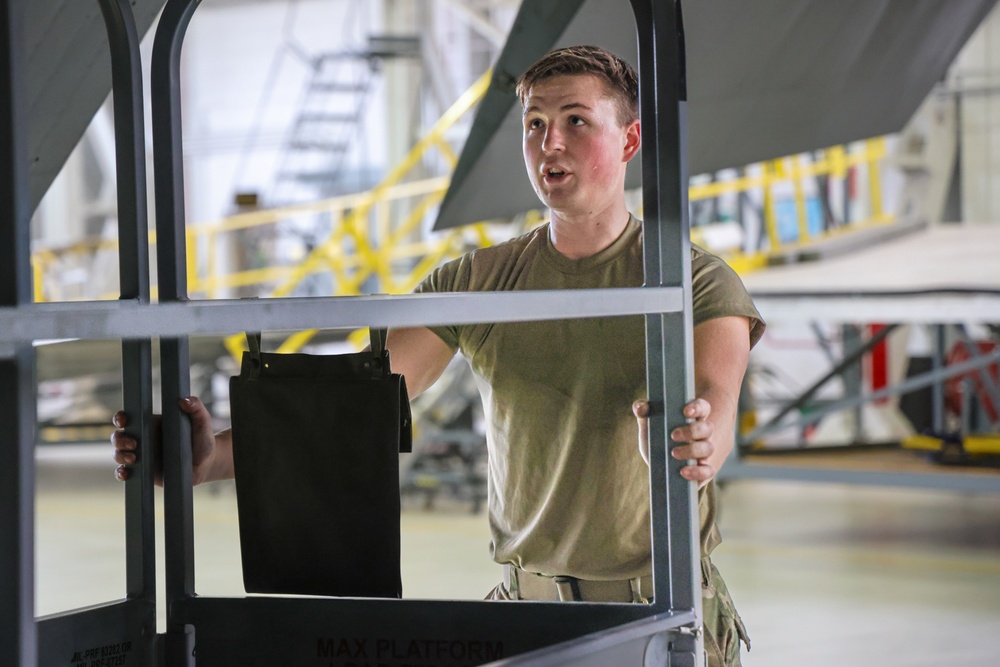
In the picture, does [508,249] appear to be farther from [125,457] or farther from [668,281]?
[125,457]

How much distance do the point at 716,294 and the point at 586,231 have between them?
394mm

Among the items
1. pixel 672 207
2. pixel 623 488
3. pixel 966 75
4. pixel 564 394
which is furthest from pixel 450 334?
pixel 966 75

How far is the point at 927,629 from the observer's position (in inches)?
268

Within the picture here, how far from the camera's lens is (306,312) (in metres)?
1.80

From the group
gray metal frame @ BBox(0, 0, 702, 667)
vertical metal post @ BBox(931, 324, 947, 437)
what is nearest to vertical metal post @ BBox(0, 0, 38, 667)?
gray metal frame @ BBox(0, 0, 702, 667)

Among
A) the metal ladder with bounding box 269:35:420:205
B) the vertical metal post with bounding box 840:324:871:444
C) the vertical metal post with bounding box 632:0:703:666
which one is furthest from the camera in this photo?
the metal ladder with bounding box 269:35:420:205

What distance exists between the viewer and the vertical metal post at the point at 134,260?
2514 millimetres

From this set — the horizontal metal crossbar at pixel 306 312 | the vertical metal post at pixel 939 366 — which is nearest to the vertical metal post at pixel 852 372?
the vertical metal post at pixel 939 366

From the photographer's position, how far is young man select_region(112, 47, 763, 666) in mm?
2811

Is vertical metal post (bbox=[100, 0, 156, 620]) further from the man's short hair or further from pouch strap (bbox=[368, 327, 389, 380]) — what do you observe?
the man's short hair

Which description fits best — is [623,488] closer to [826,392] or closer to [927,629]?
[927,629]

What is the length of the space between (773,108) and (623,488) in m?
1.98

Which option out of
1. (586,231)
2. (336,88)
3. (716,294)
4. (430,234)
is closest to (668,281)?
(716,294)

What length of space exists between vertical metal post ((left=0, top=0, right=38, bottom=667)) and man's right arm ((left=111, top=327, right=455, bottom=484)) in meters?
0.96
